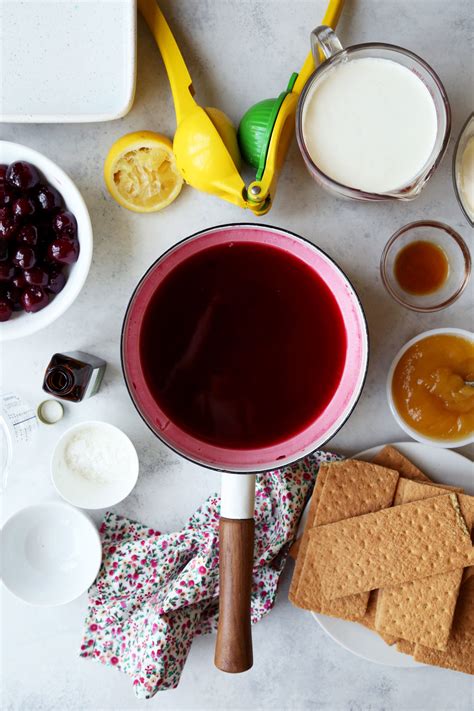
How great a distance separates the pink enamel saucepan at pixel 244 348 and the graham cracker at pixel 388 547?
238mm

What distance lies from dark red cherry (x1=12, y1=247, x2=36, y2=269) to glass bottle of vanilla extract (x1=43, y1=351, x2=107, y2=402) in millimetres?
184

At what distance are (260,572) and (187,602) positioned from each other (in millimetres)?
161

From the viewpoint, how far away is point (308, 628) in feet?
4.66

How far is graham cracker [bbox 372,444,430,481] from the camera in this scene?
4.34ft

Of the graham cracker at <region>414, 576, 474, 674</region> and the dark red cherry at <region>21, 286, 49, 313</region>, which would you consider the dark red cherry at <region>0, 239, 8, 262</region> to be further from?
the graham cracker at <region>414, 576, 474, 674</region>

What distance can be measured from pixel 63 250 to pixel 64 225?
5cm

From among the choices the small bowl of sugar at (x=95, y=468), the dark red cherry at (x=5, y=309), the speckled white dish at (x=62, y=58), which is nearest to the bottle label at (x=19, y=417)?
the small bowl of sugar at (x=95, y=468)

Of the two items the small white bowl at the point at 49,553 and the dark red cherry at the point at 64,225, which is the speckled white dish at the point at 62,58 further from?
the small white bowl at the point at 49,553

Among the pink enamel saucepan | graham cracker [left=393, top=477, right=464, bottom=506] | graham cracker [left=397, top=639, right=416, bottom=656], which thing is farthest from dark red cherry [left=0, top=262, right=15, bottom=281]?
graham cracker [left=397, top=639, right=416, bottom=656]

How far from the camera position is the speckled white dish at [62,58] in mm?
1249

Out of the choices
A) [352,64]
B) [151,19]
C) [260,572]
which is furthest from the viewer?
[260,572]

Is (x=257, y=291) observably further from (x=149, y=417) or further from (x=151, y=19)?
(x=151, y=19)

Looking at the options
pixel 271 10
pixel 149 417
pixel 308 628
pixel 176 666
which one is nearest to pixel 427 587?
pixel 308 628

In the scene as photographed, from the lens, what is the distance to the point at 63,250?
1201 mm
